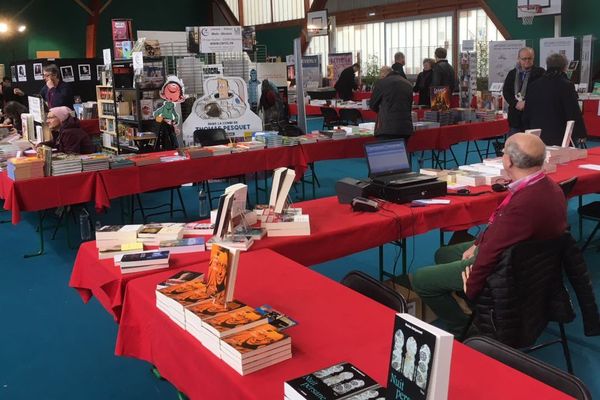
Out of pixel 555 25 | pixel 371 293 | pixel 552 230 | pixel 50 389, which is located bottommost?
pixel 50 389

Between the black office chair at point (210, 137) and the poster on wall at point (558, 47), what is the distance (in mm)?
7435

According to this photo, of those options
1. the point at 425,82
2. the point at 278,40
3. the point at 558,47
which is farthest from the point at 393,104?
the point at 278,40

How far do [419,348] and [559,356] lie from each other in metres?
2.25

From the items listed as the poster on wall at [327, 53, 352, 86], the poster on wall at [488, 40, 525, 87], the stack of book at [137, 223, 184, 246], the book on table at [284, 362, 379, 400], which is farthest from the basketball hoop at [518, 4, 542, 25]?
the book on table at [284, 362, 379, 400]

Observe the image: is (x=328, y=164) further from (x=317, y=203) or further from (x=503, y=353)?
(x=503, y=353)

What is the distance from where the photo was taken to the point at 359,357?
5.56ft

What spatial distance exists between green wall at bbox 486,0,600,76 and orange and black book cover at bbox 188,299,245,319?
11.6m

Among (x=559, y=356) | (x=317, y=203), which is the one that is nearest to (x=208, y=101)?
(x=317, y=203)

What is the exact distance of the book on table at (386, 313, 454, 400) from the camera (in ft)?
3.58

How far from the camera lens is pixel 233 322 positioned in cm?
176

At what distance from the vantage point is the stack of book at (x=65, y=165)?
4.66 meters

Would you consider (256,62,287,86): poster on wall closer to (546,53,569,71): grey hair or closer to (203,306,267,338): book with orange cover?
(546,53,569,71): grey hair

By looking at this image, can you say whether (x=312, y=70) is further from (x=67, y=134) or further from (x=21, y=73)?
(x=67, y=134)

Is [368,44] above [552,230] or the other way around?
above
